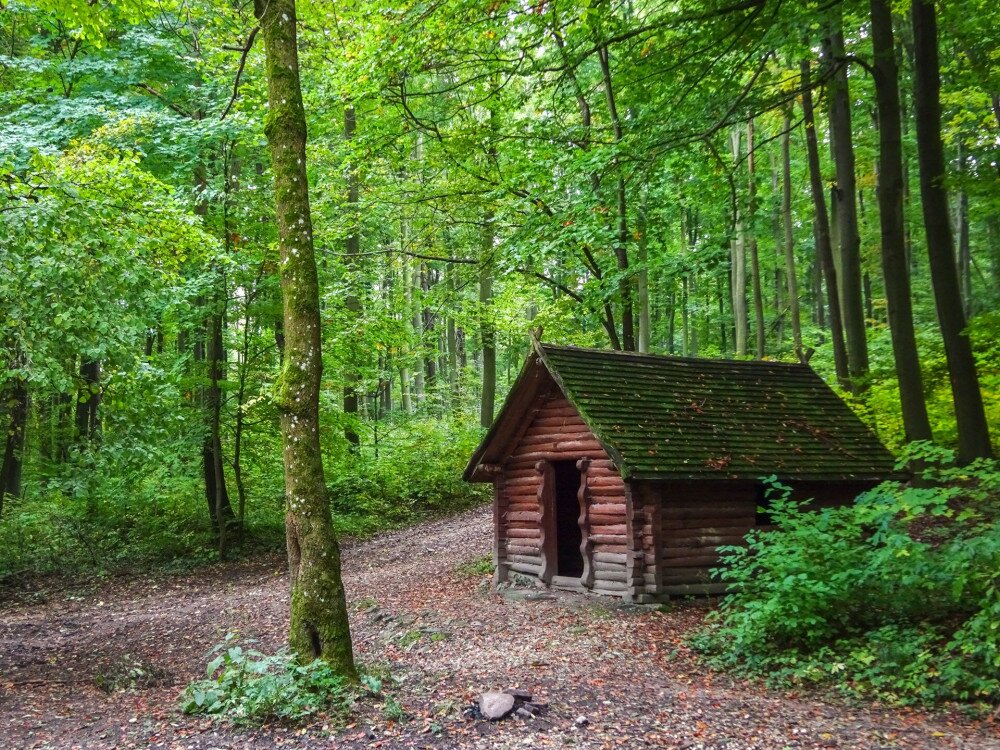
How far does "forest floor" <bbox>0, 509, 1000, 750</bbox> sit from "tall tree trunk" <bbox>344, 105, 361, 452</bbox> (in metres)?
5.43

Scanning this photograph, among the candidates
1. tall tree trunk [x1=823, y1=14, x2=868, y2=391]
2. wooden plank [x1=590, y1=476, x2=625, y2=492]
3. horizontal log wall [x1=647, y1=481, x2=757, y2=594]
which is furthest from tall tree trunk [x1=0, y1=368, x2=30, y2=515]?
tall tree trunk [x1=823, y1=14, x2=868, y2=391]

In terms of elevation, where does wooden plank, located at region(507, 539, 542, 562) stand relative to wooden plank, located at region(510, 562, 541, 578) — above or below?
above

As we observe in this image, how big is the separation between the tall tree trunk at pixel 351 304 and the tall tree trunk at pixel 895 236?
408 inches

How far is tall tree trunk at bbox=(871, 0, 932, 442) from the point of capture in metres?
11.9

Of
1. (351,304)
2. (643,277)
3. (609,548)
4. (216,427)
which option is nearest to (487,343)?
(351,304)

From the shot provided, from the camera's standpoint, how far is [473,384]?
33656 mm

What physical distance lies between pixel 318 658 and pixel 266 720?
695 millimetres

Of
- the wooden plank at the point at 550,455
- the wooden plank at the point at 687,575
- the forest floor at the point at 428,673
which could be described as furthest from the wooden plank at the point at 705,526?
the wooden plank at the point at 550,455

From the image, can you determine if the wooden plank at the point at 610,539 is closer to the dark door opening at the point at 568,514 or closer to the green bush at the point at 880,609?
the green bush at the point at 880,609

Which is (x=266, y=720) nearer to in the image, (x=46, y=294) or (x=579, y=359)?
(x=46, y=294)

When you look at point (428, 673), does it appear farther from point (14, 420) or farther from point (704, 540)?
point (14, 420)

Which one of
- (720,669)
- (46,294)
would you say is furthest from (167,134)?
(720,669)

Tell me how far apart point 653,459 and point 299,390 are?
5765mm

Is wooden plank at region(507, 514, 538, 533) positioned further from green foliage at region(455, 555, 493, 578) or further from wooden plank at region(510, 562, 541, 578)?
green foliage at region(455, 555, 493, 578)
